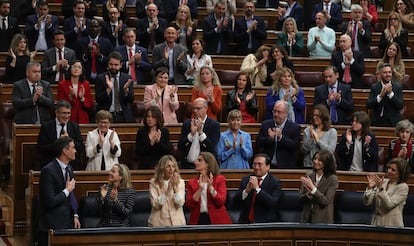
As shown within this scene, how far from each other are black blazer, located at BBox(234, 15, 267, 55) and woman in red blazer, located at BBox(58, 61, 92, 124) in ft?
7.59

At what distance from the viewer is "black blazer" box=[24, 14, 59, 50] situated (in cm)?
1211

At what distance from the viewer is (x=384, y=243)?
29.2 ft

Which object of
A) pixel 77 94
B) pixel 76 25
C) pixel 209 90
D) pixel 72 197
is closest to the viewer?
pixel 72 197

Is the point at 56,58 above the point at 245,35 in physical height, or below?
below

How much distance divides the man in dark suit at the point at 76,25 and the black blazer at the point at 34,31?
0.39 ft

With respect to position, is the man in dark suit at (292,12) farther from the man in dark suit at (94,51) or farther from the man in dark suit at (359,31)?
the man in dark suit at (94,51)

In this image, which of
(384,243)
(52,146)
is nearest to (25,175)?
(52,146)

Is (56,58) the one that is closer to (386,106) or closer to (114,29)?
(114,29)

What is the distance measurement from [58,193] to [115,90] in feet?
6.02

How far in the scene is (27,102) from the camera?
1033cm

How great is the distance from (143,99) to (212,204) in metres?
2.06

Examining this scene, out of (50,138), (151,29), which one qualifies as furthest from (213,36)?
(50,138)

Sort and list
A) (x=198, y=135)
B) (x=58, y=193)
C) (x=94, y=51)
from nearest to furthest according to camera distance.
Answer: (x=58, y=193), (x=198, y=135), (x=94, y=51)

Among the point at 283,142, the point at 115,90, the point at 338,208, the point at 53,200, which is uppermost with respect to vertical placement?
the point at 115,90
